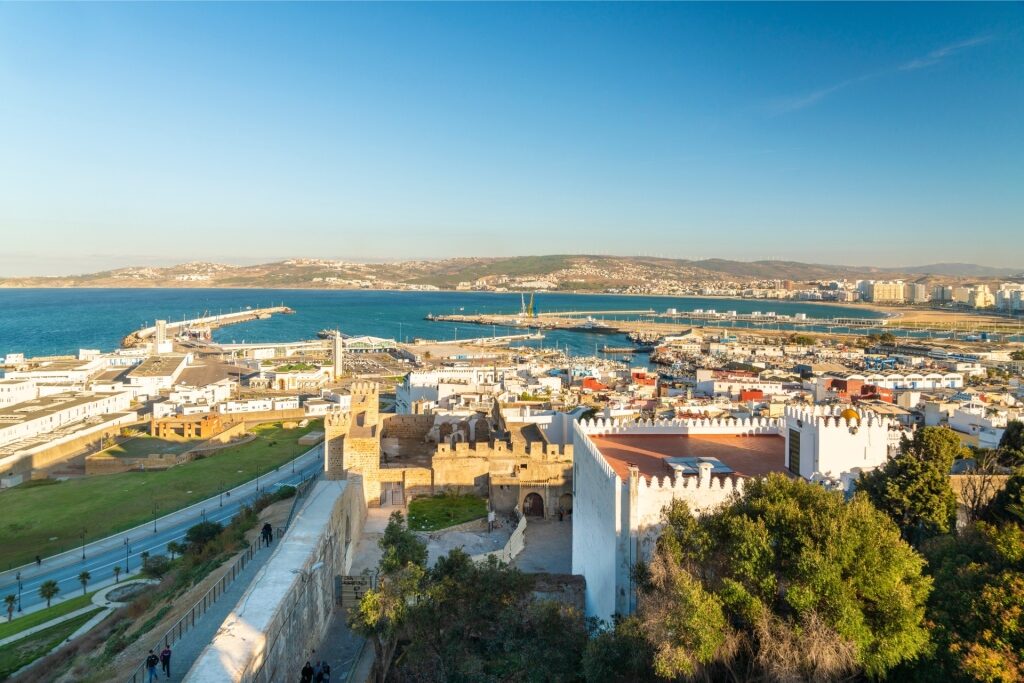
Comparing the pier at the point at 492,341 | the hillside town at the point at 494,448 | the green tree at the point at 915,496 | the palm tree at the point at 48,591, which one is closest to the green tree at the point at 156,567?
the hillside town at the point at 494,448

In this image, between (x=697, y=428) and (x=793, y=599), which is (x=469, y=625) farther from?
(x=697, y=428)

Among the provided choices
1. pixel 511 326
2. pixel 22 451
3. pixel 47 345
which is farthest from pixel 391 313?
pixel 22 451

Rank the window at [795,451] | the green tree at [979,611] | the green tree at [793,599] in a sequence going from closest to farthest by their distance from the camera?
the green tree at [979,611] < the green tree at [793,599] < the window at [795,451]

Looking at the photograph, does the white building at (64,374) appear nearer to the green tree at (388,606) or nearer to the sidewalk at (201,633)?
the sidewalk at (201,633)

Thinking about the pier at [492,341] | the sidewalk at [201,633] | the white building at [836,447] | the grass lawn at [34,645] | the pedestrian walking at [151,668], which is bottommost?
the pier at [492,341]

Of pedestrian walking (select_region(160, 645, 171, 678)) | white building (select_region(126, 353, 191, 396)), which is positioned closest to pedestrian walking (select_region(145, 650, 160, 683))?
pedestrian walking (select_region(160, 645, 171, 678))

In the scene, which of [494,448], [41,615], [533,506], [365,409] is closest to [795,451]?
[533,506]

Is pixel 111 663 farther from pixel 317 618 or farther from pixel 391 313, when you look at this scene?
pixel 391 313

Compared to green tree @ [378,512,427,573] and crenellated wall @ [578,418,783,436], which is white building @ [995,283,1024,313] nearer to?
crenellated wall @ [578,418,783,436]
